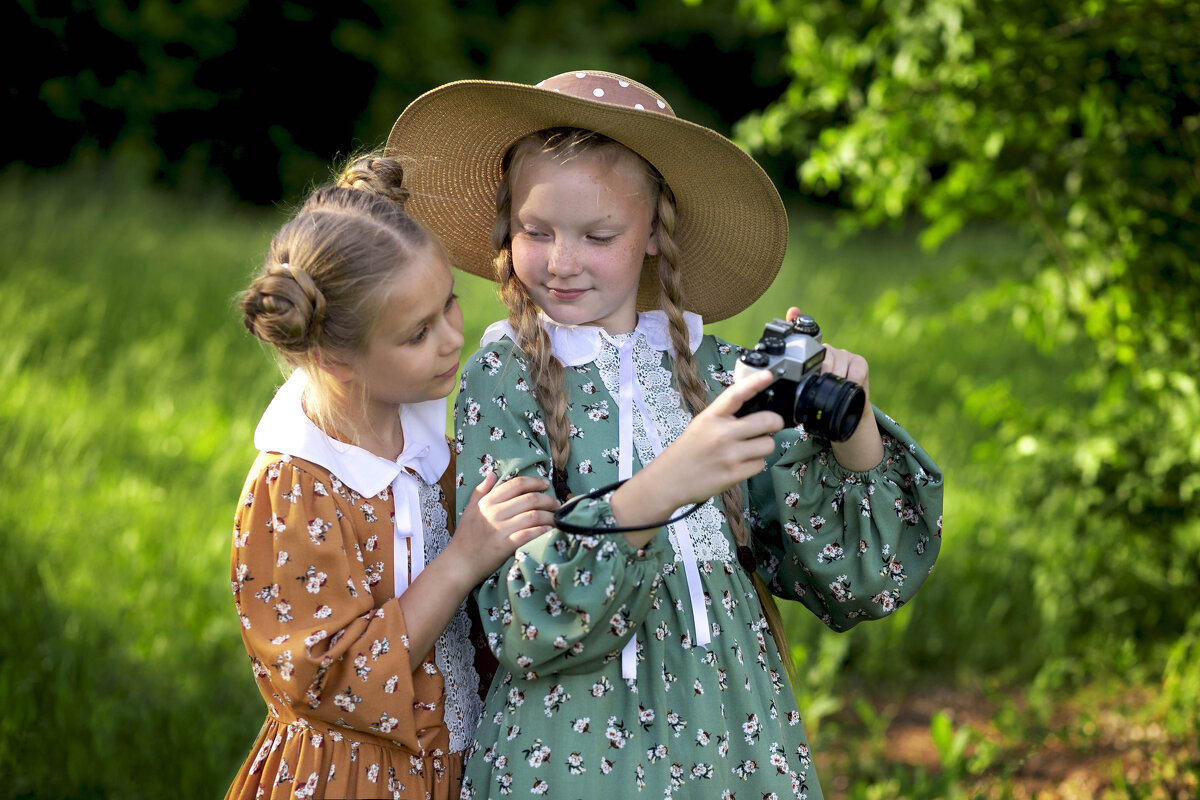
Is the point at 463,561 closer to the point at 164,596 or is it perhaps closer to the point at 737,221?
the point at 737,221

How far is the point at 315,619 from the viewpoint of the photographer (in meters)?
1.76

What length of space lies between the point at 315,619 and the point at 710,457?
2.28 ft

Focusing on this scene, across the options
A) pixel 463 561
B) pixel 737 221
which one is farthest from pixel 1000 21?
pixel 463 561

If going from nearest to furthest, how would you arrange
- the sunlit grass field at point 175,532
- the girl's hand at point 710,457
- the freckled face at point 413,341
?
the girl's hand at point 710,457 → the freckled face at point 413,341 → the sunlit grass field at point 175,532

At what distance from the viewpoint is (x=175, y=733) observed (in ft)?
10.1

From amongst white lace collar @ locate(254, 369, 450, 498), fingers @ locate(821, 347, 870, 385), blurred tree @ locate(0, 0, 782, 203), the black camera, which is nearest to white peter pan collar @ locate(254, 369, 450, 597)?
white lace collar @ locate(254, 369, 450, 498)

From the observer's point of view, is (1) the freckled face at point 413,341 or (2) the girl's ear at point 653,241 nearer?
(1) the freckled face at point 413,341

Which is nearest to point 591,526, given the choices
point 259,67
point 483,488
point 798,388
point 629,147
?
point 483,488

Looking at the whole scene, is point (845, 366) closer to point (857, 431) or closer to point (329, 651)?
point (857, 431)

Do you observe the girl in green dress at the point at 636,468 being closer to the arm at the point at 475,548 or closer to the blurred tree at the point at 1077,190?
the arm at the point at 475,548

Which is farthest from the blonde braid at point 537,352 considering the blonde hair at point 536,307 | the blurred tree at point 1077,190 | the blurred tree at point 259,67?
the blurred tree at point 259,67

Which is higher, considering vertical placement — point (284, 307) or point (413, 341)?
point (284, 307)

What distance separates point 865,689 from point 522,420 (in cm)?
282

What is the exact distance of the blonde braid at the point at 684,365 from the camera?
6.59ft
